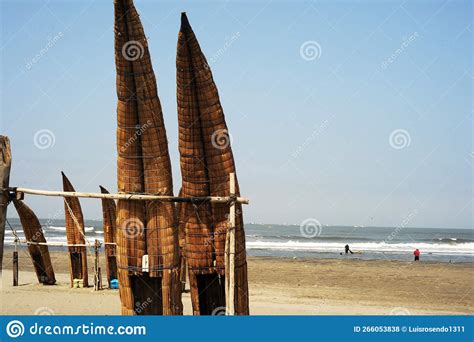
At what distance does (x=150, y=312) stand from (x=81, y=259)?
1149cm

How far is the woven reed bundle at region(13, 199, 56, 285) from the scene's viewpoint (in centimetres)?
2137

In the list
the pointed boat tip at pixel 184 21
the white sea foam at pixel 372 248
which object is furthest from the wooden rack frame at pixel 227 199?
the white sea foam at pixel 372 248

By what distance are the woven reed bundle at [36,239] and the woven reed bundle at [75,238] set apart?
1152 mm

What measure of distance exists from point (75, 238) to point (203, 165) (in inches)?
469

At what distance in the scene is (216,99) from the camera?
1109 centimetres

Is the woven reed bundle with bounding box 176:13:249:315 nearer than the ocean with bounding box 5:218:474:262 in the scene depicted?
Yes

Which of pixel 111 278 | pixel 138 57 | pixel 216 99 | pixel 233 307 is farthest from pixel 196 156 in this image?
pixel 111 278

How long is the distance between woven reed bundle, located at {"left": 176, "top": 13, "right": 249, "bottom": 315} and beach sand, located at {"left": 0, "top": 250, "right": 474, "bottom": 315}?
646 cm

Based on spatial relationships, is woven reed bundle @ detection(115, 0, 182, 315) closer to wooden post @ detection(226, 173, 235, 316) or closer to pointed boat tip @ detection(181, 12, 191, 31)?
pointed boat tip @ detection(181, 12, 191, 31)

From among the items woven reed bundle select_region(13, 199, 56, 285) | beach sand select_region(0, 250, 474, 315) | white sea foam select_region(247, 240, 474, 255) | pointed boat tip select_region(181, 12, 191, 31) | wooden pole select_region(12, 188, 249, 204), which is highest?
pointed boat tip select_region(181, 12, 191, 31)

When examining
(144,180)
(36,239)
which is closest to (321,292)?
(36,239)

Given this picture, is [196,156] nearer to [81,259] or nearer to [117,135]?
[117,135]

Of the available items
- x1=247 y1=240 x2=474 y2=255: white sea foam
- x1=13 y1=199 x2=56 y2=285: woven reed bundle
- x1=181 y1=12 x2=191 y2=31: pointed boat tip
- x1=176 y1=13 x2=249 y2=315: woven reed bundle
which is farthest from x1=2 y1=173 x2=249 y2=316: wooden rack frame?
x1=247 y1=240 x2=474 y2=255: white sea foam

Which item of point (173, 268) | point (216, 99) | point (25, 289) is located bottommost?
point (25, 289)
